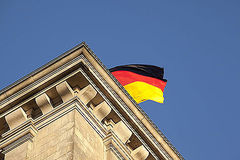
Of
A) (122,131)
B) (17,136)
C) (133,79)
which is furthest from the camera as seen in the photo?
(133,79)

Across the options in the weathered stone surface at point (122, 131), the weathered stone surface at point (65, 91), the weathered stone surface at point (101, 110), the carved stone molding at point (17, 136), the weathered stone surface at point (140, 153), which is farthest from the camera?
the weathered stone surface at point (140, 153)

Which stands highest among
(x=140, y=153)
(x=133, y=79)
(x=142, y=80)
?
(x=133, y=79)

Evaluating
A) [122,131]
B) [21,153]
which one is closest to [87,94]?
[122,131]

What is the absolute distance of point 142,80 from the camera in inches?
1101

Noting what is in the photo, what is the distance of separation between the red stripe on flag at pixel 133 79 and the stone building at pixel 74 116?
17.2ft

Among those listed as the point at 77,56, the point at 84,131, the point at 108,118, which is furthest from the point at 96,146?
the point at 77,56

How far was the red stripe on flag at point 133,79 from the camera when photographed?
27859 millimetres

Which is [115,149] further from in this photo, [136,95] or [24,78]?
[136,95]

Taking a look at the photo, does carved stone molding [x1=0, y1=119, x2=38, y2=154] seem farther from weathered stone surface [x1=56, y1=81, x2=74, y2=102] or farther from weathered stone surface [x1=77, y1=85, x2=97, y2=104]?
weathered stone surface [x1=77, y1=85, x2=97, y2=104]

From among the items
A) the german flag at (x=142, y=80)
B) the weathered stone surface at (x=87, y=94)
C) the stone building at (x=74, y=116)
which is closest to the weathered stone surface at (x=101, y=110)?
the stone building at (x=74, y=116)

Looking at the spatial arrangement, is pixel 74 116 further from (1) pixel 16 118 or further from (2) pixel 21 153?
(1) pixel 16 118

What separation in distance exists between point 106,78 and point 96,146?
328 cm

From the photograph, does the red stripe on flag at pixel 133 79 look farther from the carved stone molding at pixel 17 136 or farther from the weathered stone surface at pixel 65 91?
the carved stone molding at pixel 17 136

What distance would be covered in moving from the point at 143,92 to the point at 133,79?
888mm
